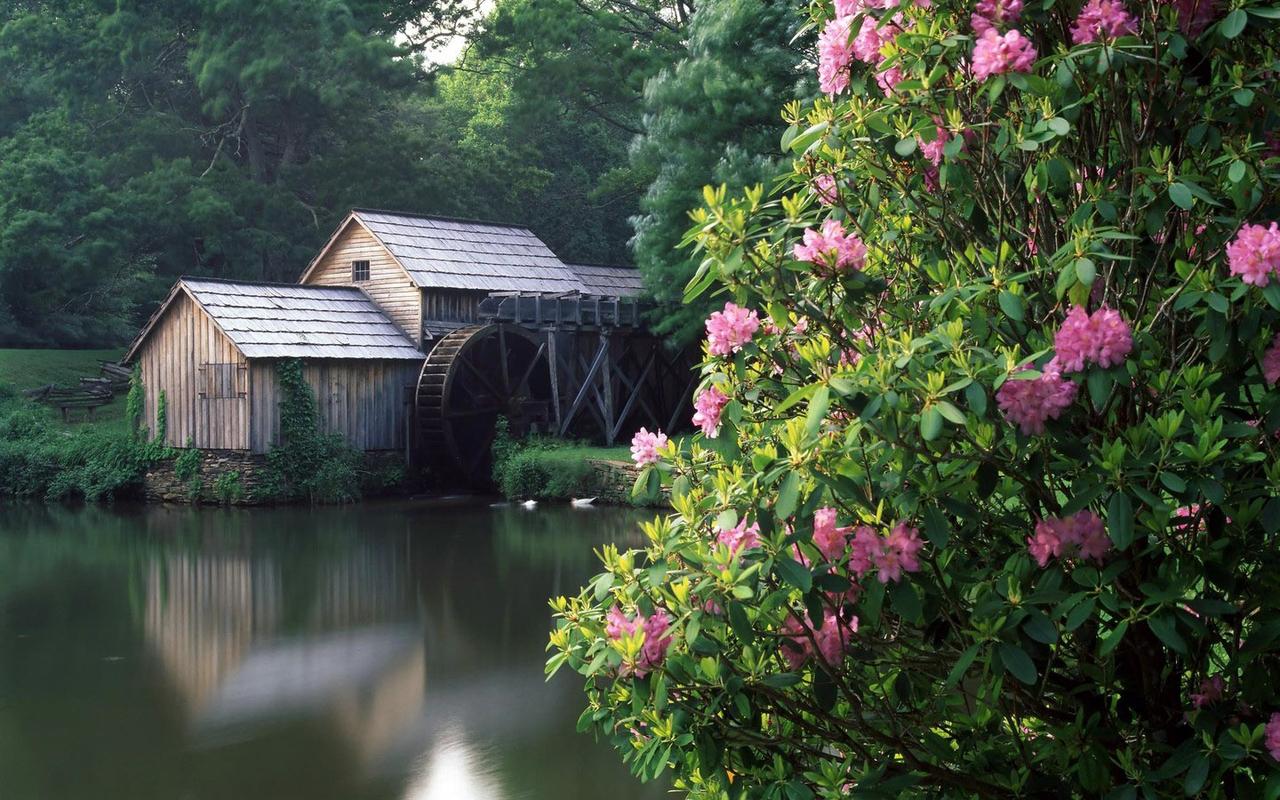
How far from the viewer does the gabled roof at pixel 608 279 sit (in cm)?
3200

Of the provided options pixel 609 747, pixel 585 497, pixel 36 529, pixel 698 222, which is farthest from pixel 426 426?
pixel 698 222

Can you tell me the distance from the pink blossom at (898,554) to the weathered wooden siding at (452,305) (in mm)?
24771

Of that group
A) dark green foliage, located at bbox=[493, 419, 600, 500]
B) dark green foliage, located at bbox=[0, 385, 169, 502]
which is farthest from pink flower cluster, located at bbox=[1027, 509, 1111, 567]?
dark green foliage, located at bbox=[0, 385, 169, 502]

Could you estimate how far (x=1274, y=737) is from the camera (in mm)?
3502

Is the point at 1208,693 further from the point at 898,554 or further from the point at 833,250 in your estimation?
the point at 833,250

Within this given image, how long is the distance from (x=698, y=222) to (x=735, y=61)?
20.6 metres

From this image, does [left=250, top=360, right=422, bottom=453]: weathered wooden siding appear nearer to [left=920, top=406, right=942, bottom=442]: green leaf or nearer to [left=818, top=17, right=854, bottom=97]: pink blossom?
[left=818, top=17, right=854, bottom=97]: pink blossom

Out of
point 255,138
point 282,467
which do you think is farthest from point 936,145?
point 255,138

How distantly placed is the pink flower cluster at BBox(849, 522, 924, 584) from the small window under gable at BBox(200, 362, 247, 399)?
22.2m

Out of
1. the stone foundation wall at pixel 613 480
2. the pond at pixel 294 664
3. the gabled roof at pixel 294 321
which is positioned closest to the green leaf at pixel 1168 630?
the pond at pixel 294 664

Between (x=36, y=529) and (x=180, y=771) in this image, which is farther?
(x=36, y=529)

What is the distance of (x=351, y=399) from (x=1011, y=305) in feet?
76.5

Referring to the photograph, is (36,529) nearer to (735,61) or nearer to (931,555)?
(735,61)

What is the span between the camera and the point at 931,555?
12.0 ft
